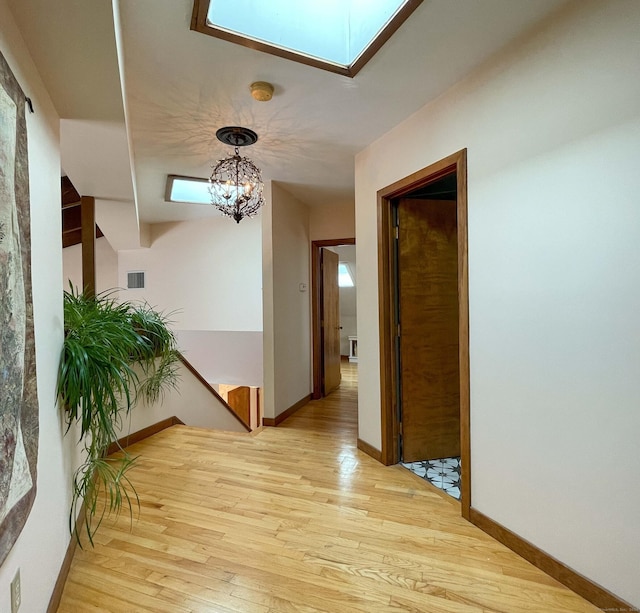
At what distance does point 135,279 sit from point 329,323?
3463 millimetres

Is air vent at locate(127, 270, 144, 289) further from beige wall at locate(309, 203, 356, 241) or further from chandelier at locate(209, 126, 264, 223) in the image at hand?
chandelier at locate(209, 126, 264, 223)

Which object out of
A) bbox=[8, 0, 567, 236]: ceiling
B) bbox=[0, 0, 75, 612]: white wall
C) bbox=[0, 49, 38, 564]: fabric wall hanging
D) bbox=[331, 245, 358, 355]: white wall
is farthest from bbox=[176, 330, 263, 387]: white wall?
bbox=[0, 49, 38, 564]: fabric wall hanging

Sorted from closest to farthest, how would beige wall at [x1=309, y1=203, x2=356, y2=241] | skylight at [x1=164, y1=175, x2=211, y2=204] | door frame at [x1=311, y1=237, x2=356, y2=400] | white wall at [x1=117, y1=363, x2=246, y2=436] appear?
white wall at [x1=117, y1=363, x2=246, y2=436]
skylight at [x1=164, y1=175, x2=211, y2=204]
beige wall at [x1=309, y1=203, x2=356, y2=241]
door frame at [x1=311, y1=237, x2=356, y2=400]

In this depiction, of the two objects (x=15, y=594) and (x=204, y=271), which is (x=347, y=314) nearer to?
(x=204, y=271)

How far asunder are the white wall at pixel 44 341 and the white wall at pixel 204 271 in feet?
11.7

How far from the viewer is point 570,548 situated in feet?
4.83

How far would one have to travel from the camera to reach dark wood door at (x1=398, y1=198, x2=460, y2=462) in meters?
2.66

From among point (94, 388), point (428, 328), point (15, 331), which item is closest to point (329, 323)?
point (428, 328)

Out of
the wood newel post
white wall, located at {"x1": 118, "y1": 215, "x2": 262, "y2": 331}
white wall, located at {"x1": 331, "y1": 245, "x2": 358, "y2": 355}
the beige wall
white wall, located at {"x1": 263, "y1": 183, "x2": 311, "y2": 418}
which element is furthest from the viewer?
white wall, located at {"x1": 331, "y1": 245, "x2": 358, "y2": 355}

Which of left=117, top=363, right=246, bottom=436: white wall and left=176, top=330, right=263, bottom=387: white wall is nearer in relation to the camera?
left=117, top=363, right=246, bottom=436: white wall

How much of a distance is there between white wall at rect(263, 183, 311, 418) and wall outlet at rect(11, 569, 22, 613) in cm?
253

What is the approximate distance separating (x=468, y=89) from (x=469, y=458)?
2036 millimetres

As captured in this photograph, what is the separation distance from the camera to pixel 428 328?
107 inches

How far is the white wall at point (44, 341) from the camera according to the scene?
Result: 1.11 meters
